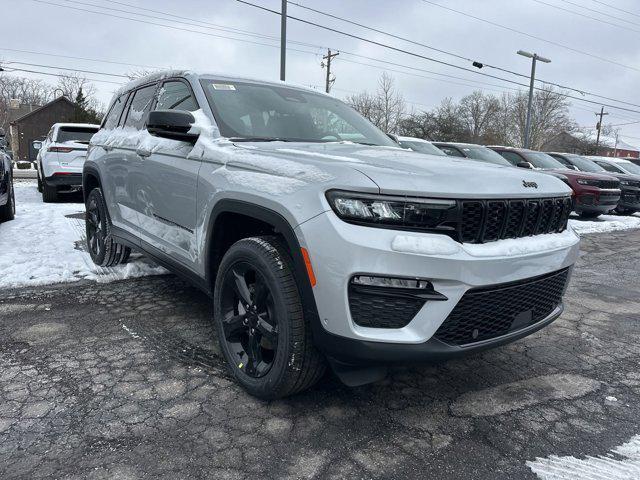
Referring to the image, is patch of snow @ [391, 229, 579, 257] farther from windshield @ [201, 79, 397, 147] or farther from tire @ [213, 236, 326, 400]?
windshield @ [201, 79, 397, 147]

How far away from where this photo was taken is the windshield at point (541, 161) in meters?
11.9

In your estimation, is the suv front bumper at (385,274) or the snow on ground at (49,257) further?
the snow on ground at (49,257)

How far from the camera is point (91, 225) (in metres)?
5.42

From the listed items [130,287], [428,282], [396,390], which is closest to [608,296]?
[396,390]

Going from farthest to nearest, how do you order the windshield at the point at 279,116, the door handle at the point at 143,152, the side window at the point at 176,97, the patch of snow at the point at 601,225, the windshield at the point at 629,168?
the windshield at the point at 629,168
the patch of snow at the point at 601,225
the door handle at the point at 143,152
the side window at the point at 176,97
the windshield at the point at 279,116

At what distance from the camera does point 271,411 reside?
2.49 metres

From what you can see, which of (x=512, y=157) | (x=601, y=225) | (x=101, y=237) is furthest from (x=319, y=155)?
(x=512, y=157)

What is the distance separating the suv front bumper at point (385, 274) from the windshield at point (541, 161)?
10.9 metres

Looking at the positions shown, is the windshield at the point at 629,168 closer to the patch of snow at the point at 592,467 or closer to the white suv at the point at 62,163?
the white suv at the point at 62,163

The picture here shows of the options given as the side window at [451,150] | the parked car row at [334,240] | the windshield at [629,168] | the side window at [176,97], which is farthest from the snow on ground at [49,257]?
the windshield at [629,168]

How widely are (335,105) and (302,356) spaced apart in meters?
2.40

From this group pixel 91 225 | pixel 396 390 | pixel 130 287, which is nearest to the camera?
pixel 396 390

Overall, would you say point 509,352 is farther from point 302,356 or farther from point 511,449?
point 302,356

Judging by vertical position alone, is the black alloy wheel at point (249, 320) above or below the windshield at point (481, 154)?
below
